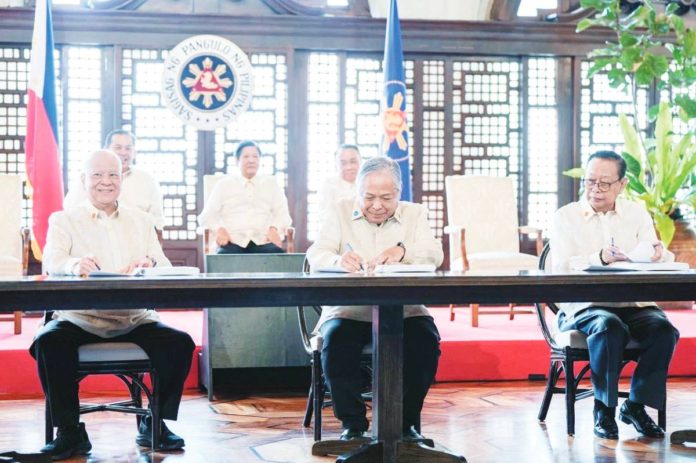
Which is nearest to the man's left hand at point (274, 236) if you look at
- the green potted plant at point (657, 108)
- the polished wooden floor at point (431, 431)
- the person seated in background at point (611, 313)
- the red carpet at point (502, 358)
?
the red carpet at point (502, 358)

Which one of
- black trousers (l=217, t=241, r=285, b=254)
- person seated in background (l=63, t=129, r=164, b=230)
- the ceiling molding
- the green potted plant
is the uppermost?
the ceiling molding

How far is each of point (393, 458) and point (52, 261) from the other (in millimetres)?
1300

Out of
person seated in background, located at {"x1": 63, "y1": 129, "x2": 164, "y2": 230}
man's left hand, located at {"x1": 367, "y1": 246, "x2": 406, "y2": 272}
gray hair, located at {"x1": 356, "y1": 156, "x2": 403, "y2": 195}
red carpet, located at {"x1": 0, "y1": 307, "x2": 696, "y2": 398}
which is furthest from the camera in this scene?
person seated in background, located at {"x1": 63, "y1": 129, "x2": 164, "y2": 230}

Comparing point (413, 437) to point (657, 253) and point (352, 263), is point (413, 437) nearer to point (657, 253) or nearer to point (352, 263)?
point (352, 263)

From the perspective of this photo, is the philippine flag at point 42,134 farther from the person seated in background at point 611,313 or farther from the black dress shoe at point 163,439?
the person seated in background at point 611,313

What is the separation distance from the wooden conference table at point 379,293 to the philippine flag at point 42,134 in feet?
11.4

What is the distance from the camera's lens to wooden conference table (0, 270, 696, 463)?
2.37 meters

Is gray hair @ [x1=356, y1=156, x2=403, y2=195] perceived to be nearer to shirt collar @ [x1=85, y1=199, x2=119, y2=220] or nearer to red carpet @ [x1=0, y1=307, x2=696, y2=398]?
shirt collar @ [x1=85, y1=199, x2=119, y2=220]

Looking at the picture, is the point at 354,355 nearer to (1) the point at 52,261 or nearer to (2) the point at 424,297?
(2) the point at 424,297

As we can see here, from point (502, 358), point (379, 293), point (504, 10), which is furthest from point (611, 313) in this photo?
point (504, 10)

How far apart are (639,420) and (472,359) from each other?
1.26 meters

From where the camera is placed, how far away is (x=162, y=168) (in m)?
7.23

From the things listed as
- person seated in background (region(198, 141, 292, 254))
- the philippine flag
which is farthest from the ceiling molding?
the philippine flag

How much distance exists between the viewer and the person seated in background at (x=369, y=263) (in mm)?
3033
